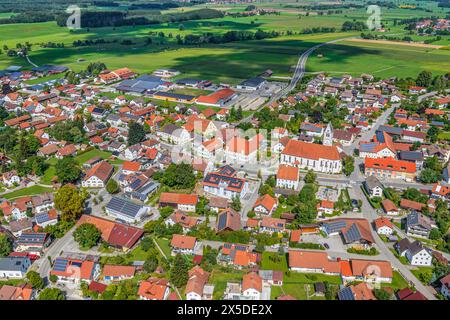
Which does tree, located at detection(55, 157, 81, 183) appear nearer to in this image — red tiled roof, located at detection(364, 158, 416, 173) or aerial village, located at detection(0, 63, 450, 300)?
aerial village, located at detection(0, 63, 450, 300)

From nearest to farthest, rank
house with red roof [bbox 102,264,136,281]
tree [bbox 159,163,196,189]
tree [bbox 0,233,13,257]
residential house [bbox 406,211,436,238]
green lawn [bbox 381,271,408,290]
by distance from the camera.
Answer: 1. green lawn [bbox 381,271,408,290]
2. house with red roof [bbox 102,264,136,281]
3. tree [bbox 0,233,13,257]
4. residential house [bbox 406,211,436,238]
5. tree [bbox 159,163,196,189]

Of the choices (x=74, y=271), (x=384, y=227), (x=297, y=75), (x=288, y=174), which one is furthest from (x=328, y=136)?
(x=297, y=75)

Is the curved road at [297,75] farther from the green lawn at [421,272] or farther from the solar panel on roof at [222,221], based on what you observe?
the green lawn at [421,272]

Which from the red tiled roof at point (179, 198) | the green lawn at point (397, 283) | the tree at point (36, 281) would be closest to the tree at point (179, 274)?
the tree at point (36, 281)

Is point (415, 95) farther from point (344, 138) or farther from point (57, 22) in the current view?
point (57, 22)

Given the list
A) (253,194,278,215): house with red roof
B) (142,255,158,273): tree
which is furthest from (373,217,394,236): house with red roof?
(142,255,158,273): tree
